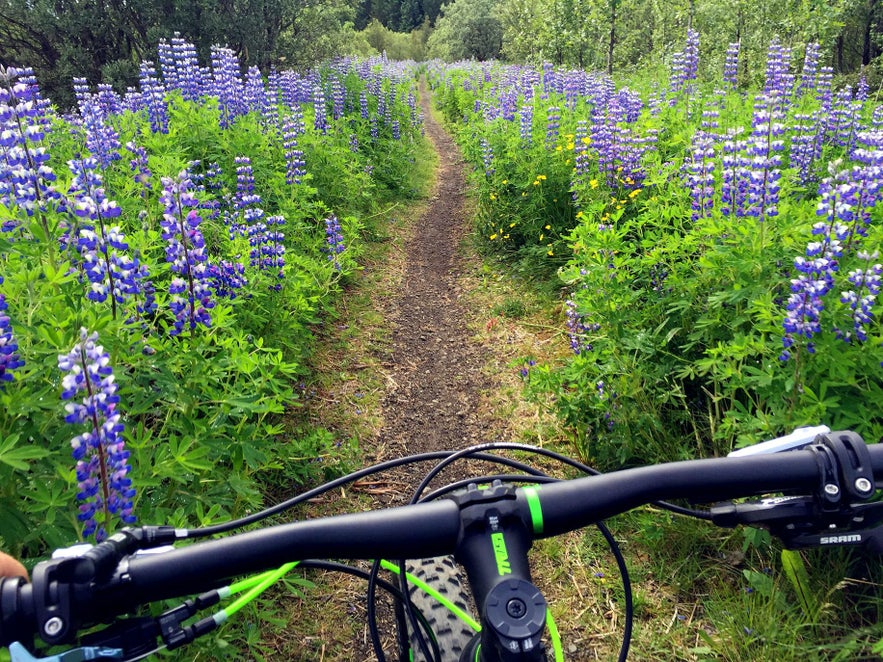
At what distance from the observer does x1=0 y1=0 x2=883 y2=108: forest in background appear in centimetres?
1157

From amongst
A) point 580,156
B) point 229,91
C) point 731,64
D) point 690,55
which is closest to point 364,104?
point 229,91

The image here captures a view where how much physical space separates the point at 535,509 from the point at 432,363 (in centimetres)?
436

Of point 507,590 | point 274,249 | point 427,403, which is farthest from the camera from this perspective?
point 427,403

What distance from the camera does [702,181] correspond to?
3865 mm

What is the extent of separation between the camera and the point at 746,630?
8.32 ft

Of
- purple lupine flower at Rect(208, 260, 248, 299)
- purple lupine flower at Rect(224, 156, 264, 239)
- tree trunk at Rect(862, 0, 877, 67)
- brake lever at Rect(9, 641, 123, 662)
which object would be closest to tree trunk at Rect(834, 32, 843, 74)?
tree trunk at Rect(862, 0, 877, 67)

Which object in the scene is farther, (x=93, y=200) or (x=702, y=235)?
(x=702, y=235)

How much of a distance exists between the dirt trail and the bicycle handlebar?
10.3ft

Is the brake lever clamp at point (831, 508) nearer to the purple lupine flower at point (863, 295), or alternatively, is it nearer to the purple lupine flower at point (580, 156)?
the purple lupine flower at point (863, 295)

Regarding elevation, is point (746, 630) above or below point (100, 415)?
below

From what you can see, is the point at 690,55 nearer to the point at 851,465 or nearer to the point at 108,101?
the point at 108,101

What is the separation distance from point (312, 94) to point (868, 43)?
1672 centimetres

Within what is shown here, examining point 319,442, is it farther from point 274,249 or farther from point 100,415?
point 100,415

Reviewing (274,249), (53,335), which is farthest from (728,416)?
(274,249)
